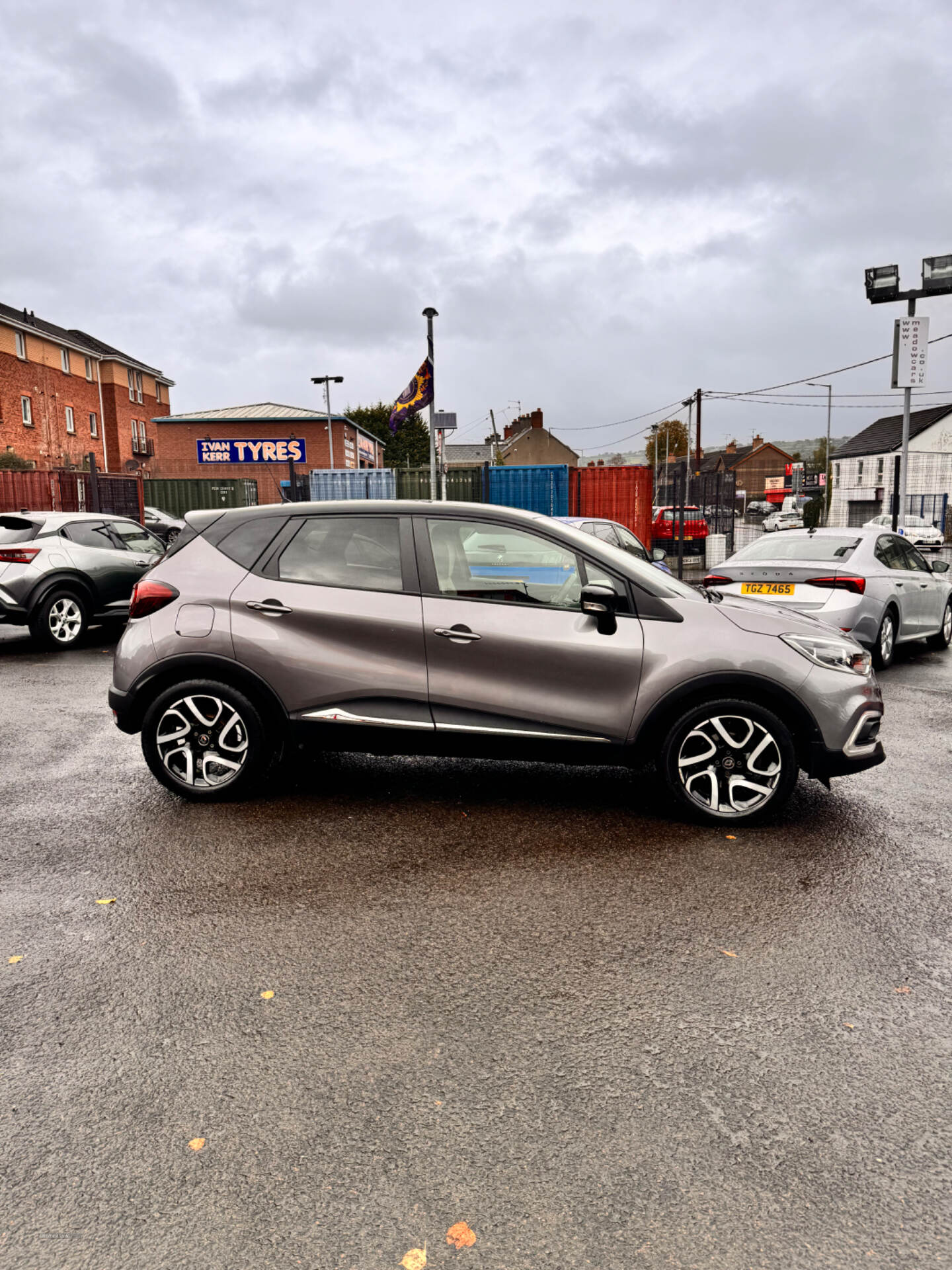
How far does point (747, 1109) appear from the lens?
2.40 m

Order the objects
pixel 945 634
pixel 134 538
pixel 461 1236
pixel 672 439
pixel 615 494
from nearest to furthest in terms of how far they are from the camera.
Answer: pixel 461 1236
pixel 945 634
pixel 134 538
pixel 615 494
pixel 672 439

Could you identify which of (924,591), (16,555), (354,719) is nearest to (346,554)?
(354,719)

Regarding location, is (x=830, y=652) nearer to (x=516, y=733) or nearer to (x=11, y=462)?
(x=516, y=733)

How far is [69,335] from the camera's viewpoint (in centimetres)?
4831

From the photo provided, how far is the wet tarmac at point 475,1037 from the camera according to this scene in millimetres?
2027

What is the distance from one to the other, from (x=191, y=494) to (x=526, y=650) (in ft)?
90.9

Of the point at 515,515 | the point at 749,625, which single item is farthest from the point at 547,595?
the point at 749,625

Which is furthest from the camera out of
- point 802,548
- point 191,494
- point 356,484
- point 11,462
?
point 11,462

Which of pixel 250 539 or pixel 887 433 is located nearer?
pixel 250 539

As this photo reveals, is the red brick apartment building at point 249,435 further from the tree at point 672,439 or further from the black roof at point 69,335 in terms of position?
the tree at point 672,439

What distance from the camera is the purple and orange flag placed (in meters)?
17.5

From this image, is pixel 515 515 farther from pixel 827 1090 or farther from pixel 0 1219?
pixel 0 1219

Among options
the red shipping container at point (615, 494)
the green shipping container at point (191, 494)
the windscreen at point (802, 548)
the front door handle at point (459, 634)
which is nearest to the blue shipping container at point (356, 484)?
the red shipping container at point (615, 494)

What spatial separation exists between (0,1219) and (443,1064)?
1151 millimetres
